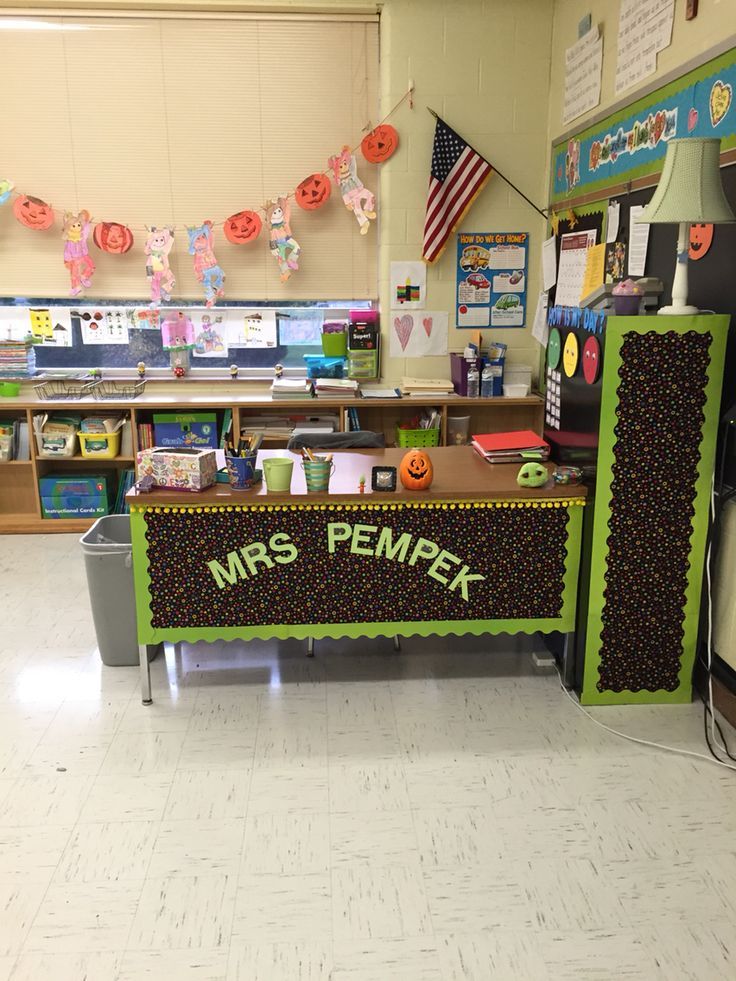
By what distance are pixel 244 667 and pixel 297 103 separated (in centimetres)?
361

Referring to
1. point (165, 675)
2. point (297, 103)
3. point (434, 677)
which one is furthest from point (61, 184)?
point (434, 677)

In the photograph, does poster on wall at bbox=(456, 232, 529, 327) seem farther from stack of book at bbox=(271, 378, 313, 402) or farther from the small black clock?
the small black clock

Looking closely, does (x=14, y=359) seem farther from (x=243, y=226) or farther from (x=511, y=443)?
(x=511, y=443)

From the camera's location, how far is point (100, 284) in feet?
17.5

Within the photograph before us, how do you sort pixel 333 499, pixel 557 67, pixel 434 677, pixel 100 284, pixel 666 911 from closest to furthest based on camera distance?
pixel 666 911, pixel 333 499, pixel 434 677, pixel 557 67, pixel 100 284

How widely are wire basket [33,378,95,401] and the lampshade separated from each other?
12.4ft

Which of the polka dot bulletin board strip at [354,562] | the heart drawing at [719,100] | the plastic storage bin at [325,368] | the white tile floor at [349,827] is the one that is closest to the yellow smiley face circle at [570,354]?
the polka dot bulletin board strip at [354,562]

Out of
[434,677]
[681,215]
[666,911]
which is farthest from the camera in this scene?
[434,677]

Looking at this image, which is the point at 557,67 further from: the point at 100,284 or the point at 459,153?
the point at 100,284

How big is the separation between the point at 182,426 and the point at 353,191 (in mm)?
1840

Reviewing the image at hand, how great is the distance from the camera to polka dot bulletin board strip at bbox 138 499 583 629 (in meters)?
2.99

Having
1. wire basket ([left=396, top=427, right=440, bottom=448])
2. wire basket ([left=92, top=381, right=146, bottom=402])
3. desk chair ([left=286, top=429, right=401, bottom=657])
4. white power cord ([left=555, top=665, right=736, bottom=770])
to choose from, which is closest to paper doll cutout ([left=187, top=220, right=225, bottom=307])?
wire basket ([left=92, top=381, right=146, bottom=402])

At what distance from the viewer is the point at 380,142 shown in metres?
5.06

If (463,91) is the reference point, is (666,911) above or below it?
below
